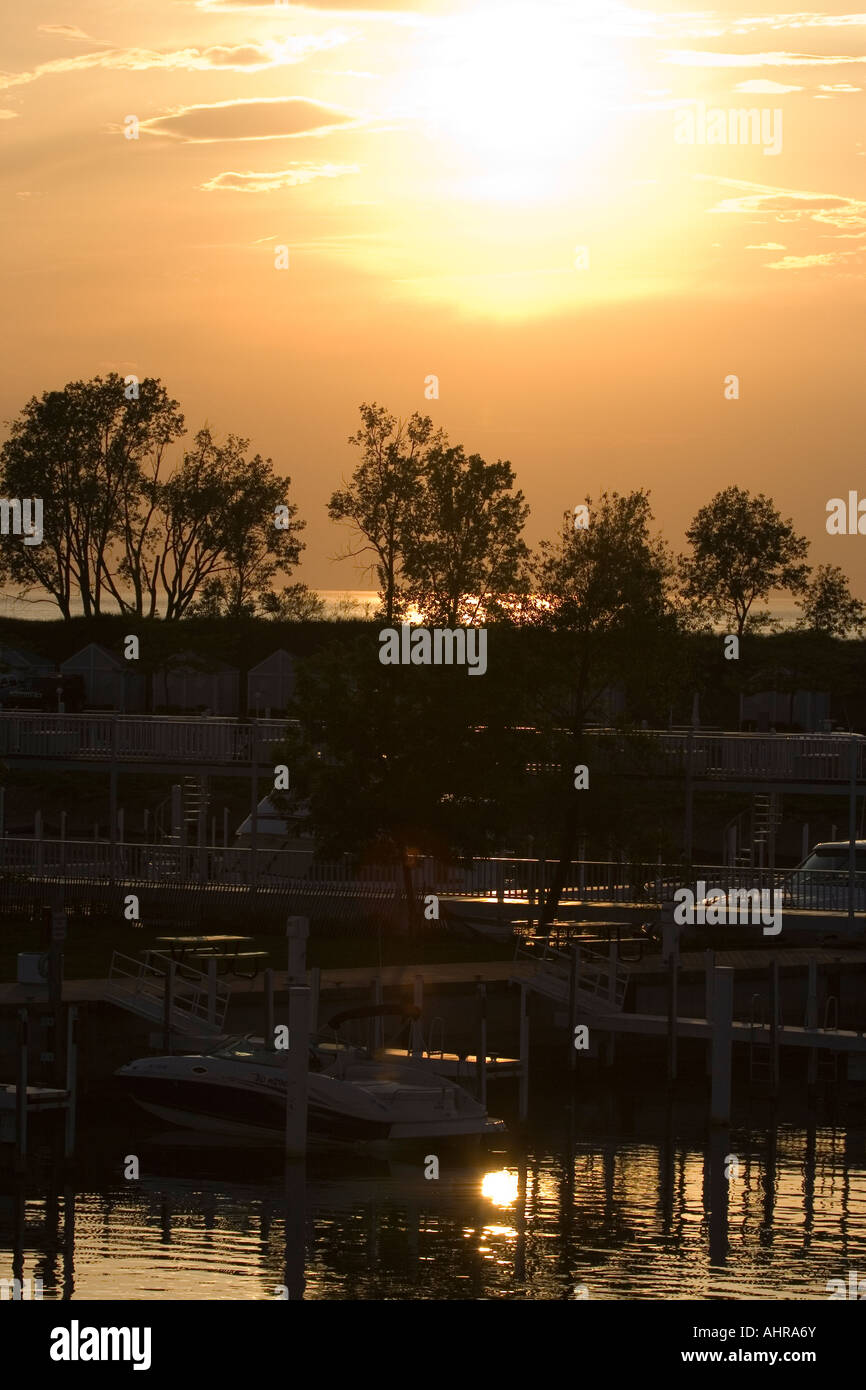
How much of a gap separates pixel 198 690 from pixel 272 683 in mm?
11460

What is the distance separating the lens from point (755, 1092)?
3888cm

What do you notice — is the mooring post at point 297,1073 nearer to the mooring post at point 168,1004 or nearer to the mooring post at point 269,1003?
the mooring post at point 168,1004

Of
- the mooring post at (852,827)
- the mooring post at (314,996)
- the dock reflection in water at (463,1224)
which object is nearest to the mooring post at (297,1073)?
the dock reflection in water at (463,1224)

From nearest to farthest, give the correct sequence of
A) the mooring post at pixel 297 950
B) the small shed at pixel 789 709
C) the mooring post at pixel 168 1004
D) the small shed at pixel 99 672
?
1. the mooring post at pixel 297 950
2. the mooring post at pixel 168 1004
3. the small shed at pixel 789 709
4. the small shed at pixel 99 672

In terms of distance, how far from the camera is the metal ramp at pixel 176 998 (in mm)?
34500

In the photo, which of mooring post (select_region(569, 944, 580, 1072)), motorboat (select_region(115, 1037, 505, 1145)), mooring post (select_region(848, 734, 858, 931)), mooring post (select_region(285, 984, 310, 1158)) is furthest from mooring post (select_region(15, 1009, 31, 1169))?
mooring post (select_region(848, 734, 858, 931))

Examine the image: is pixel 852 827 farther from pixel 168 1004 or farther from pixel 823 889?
pixel 168 1004

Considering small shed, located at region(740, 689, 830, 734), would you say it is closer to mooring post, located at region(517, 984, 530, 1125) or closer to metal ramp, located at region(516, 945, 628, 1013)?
metal ramp, located at region(516, 945, 628, 1013)

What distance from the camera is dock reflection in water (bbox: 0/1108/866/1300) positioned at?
24.8 meters

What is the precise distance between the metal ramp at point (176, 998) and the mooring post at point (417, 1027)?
3068 millimetres

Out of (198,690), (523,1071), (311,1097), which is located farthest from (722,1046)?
(198,690)
